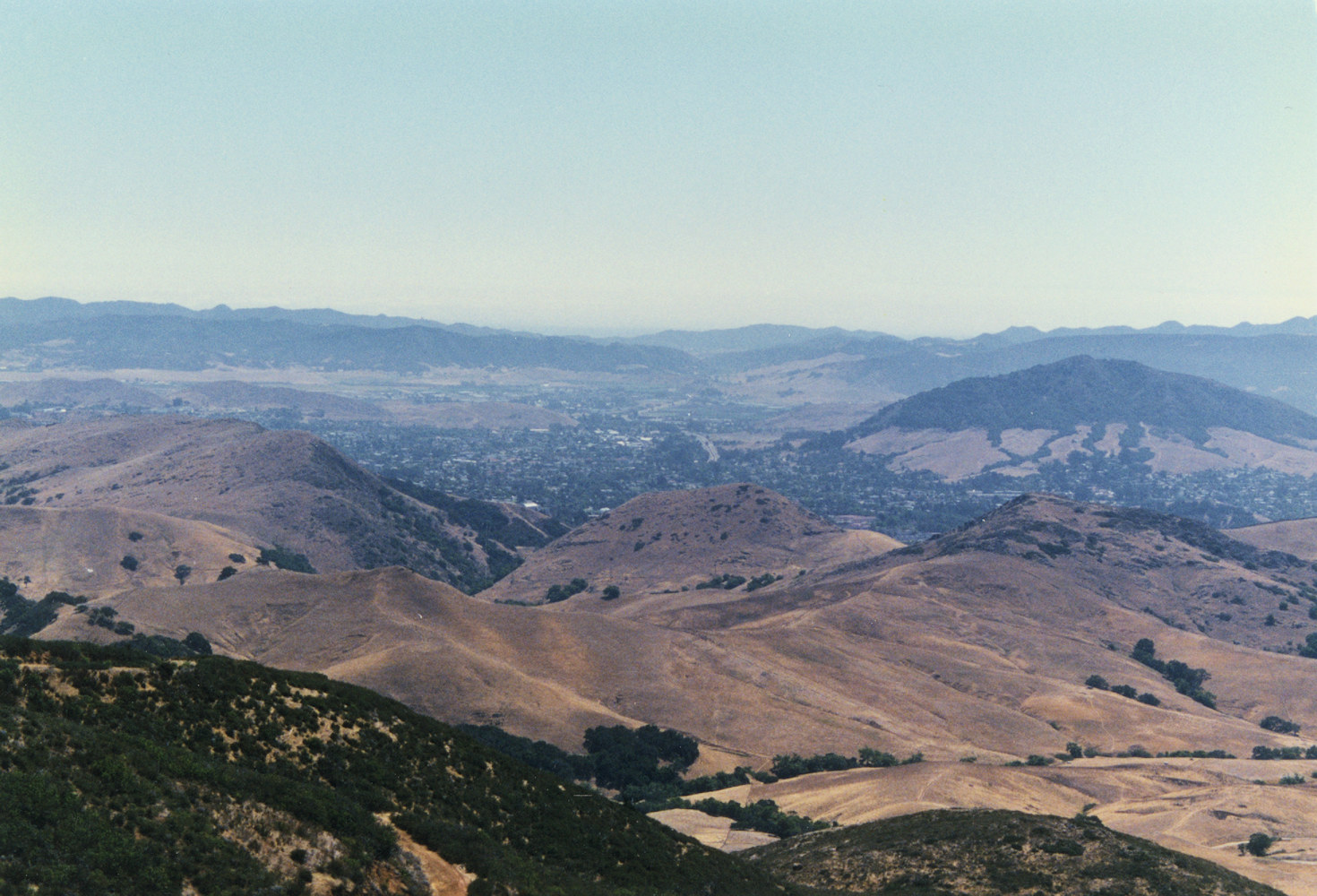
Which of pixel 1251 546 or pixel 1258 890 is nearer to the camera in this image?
pixel 1258 890

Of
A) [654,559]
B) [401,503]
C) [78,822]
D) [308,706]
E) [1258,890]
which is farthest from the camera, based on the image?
[401,503]

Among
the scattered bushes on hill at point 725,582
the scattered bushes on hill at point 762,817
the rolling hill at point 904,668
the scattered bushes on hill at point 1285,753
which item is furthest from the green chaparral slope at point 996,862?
the scattered bushes on hill at point 725,582

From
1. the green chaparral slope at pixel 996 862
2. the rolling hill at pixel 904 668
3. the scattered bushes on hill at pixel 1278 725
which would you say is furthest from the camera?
the scattered bushes on hill at pixel 1278 725

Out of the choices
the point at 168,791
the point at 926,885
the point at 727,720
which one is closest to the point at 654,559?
the point at 727,720

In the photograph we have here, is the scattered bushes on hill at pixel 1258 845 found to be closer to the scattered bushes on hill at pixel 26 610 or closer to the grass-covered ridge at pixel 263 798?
the grass-covered ridge at pixel 263 798

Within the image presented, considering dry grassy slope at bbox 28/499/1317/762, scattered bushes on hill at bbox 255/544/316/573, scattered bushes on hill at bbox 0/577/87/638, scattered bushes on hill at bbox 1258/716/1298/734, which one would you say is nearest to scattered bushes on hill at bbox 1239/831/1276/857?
dry grassy slope at bbox 28/499/1317/762

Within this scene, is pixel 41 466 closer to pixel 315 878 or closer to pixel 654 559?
pixel 654 559

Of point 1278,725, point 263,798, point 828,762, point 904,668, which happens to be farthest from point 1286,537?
point 263,798
